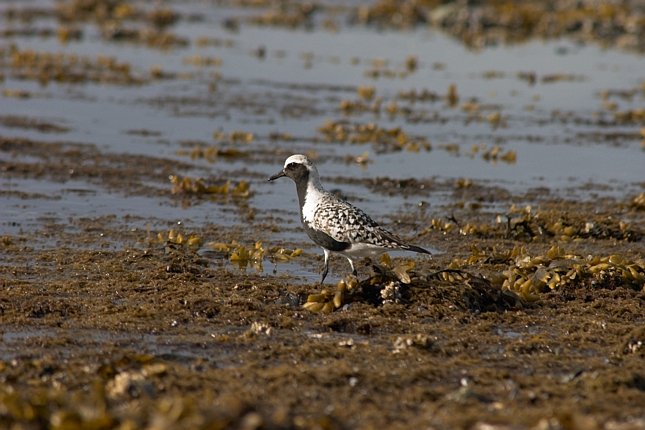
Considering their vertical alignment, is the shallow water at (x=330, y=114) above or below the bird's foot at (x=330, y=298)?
above

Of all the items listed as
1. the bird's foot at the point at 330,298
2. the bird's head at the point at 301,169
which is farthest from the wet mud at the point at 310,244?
the bird's head at the point at 301,169

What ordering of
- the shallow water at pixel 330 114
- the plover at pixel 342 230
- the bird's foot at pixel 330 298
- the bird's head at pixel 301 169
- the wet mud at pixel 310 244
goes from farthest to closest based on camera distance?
the shallow water at pixel 330 114 → the bird's head at pixel 301 169 → the plover at pixel 342 230 → the bird's foot at pixel 330 298 → the wet mud at pixel 310 244

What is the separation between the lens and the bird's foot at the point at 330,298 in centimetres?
829

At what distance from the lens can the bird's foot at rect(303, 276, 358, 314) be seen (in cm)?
829

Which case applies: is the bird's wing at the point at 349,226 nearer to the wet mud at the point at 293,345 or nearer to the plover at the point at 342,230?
the plover at the point at 342,230

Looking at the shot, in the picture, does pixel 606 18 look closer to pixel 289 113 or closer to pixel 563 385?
pixel 289 113

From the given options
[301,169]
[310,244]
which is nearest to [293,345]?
[301,169]

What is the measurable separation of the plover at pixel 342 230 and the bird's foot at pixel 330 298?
17.7 inches

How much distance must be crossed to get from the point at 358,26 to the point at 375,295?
2438cm

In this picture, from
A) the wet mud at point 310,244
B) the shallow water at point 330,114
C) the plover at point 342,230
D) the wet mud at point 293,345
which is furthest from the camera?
the shallow water at point 330,114

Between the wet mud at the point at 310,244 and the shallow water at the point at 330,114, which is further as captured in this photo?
the shallow water at the point at 330,114

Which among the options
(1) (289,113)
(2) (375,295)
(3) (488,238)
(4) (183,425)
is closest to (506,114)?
(1) (289,113)

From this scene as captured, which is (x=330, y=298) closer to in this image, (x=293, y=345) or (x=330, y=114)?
(x=293, y=345)

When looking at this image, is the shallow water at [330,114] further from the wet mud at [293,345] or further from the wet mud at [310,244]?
the wet mud at [293,345]
